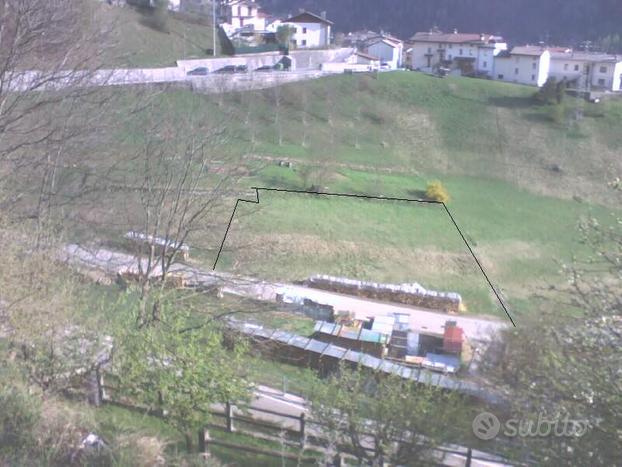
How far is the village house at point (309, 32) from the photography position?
63.7 feet

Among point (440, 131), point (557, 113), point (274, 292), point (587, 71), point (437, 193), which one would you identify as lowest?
point (274, 292)

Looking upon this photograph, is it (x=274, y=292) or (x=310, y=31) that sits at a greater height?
(x=310, y=31)

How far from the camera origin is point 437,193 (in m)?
7.01

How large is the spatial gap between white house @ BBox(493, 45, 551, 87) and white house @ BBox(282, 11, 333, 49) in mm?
5200

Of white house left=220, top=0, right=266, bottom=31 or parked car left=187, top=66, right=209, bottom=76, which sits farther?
white house left=220, top=0, right=266, bottom=31

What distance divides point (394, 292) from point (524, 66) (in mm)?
13485

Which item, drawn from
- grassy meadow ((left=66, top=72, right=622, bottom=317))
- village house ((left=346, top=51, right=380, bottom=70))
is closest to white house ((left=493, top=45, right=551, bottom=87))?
village house ((left=346, top=51, right=380, bottom=70))

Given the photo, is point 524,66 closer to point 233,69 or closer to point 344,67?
point 344,67

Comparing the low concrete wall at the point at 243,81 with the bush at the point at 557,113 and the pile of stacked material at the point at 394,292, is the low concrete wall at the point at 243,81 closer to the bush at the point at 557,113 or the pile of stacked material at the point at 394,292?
the bush at the point at 557,113

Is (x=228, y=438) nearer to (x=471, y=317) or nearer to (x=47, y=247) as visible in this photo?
(x=47, y=247)

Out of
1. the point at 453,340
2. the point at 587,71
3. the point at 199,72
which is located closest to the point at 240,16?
the point at 199,72

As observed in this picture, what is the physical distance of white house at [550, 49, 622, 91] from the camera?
664 inches

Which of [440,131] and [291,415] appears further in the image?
[440,131]

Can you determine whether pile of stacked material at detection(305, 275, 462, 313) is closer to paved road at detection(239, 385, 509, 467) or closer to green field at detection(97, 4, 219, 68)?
paved road at detection(239, 385, 509, 467)
